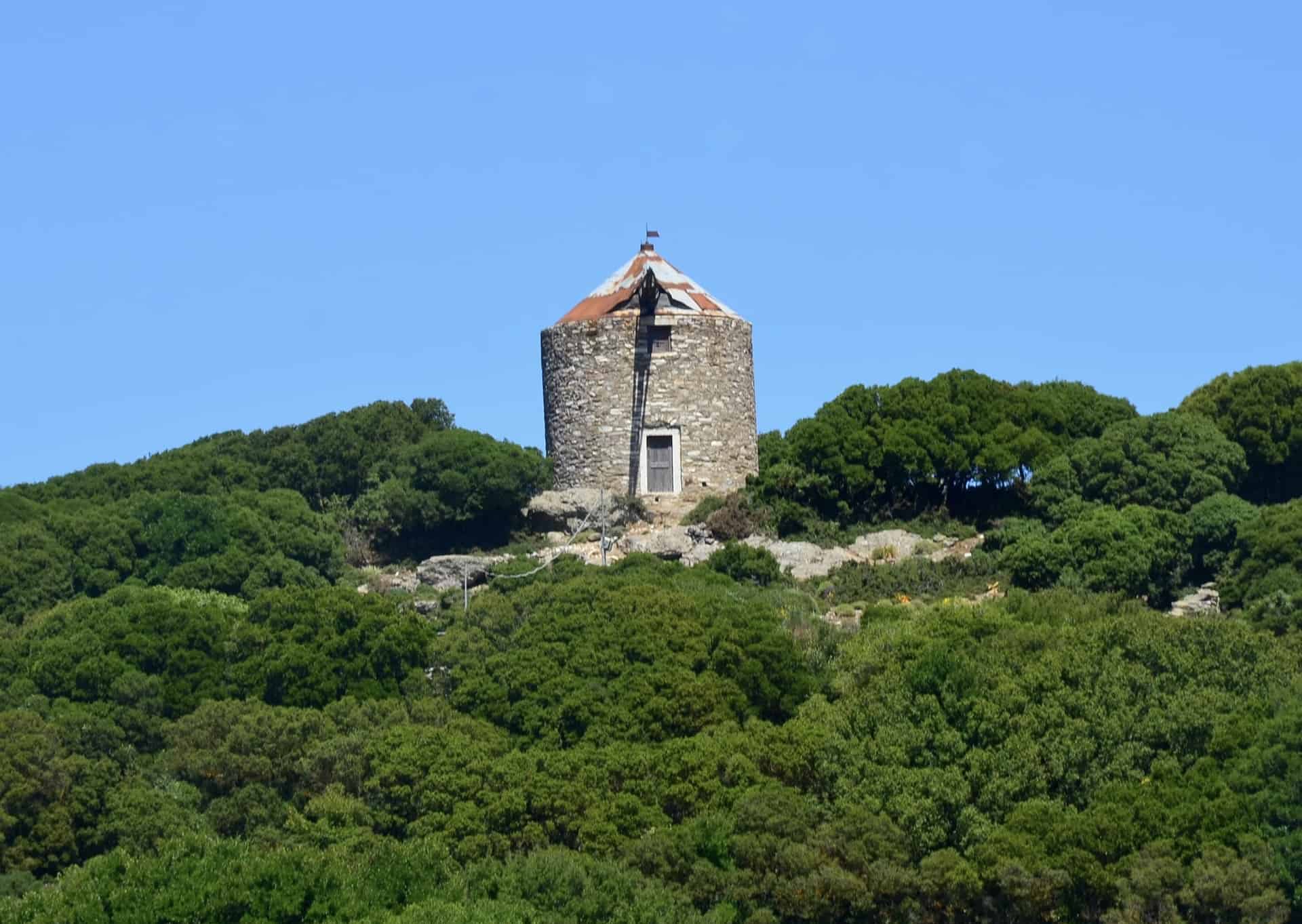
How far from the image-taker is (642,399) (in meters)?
54.7

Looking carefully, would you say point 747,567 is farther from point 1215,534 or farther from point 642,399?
point 1215,534

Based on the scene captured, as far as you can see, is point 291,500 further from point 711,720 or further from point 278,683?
point 711,720

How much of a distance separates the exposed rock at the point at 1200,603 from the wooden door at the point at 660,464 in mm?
8918

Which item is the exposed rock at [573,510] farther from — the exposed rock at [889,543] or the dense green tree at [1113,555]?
the dense green tree at [1113,555]

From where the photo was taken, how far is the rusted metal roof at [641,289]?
5531cm

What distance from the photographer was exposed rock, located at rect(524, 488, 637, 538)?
54312mm

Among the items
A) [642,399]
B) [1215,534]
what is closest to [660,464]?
[642,399]

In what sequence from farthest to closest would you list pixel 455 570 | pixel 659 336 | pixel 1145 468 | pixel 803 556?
pixel 659 336 → pixel 455 570 → pixel 803 556 → pixel 1145 468

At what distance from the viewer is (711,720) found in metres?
44.3

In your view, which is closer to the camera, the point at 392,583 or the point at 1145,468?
the point at 1145,468

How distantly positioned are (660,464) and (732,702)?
34.7 feet

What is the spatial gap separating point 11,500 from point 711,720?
67.3ft

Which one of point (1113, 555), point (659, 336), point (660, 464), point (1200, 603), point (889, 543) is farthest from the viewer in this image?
point (659, 336)

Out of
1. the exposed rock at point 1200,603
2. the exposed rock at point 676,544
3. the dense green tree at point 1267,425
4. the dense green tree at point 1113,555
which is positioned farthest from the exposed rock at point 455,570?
the dense green tree at point 1267,425
